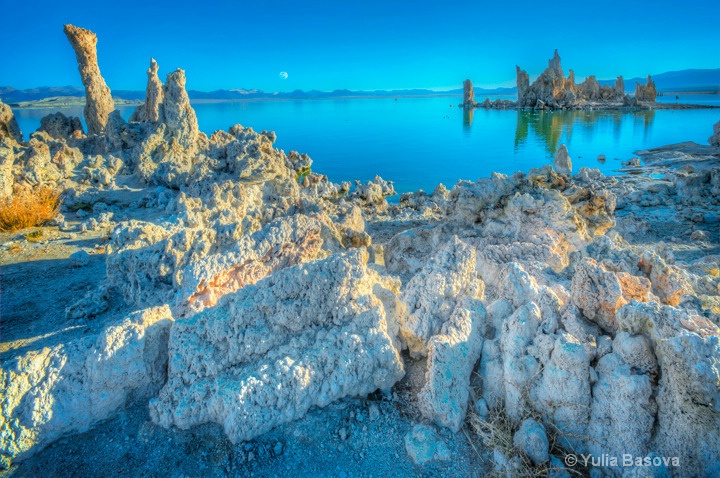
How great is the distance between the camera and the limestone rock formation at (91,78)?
15070 mm

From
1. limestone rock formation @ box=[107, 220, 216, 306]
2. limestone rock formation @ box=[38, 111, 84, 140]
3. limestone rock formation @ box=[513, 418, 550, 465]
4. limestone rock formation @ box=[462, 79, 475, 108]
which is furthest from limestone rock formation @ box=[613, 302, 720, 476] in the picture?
limestone rock formation @ box=[462, 79, 475, 108]

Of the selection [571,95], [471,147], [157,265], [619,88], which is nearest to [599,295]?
[157,265]

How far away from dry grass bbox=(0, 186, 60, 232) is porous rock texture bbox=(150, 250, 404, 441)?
673 cm

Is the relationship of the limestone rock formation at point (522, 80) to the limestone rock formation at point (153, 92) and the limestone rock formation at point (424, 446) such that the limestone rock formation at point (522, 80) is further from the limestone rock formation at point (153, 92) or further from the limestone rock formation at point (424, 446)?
the limestone rock formation at point (424, 446)

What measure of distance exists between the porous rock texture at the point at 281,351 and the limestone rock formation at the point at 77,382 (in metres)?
0.20

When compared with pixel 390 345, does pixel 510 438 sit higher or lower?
lower

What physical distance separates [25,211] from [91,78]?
11.0m

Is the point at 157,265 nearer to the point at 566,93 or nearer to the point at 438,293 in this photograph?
the point at 438,293

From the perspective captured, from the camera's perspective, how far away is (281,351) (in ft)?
8.73

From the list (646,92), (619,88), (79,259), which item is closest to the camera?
(79,259)

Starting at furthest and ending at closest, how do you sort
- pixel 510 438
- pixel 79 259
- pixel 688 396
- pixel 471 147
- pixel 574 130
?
pixel 574 130, pixel 471 147, pixel 79 259, pixel 510 438, pixel 688 396

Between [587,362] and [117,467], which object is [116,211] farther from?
[587,362]

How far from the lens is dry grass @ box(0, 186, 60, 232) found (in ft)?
23.4

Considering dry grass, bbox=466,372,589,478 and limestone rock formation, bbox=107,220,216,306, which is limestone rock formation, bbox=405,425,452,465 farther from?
limestone rock formation, bbox=107,220,216,306
